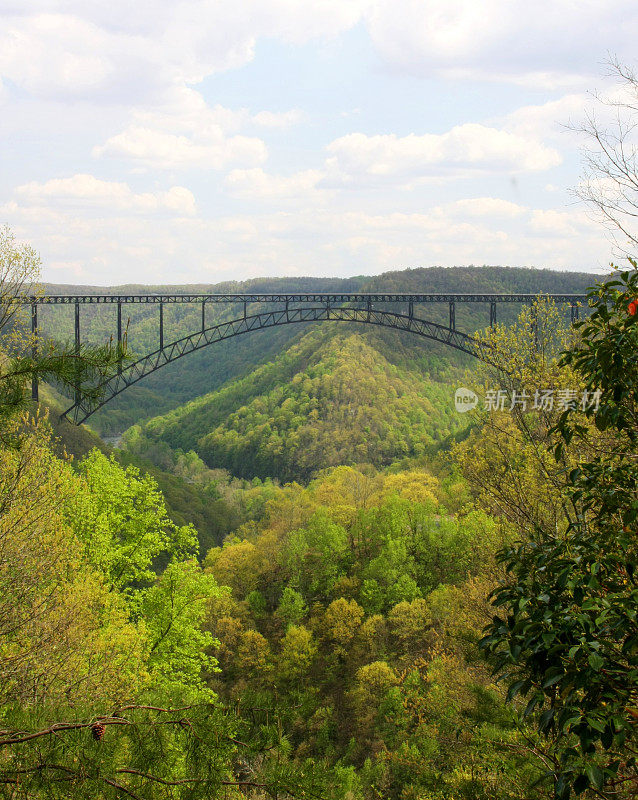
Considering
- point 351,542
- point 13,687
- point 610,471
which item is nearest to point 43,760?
point 610,471

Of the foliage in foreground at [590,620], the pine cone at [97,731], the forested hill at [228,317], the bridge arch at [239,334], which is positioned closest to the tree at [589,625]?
the foliage in foreground at [590,620]

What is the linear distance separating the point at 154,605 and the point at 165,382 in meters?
84.0

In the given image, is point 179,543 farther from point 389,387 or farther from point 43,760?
point 389,387

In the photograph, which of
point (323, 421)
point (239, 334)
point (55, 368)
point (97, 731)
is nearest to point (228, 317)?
point (323, 421)

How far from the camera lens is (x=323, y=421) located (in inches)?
2363

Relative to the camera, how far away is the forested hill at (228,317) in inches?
2672

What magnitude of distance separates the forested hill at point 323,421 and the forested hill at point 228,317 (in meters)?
5.09

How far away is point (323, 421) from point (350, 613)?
133 ft

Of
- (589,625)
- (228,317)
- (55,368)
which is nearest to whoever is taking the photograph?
(589,625)

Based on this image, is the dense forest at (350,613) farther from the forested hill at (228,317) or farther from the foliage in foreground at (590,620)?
the forested hill at (228,317)

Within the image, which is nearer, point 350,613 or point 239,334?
point 350,613

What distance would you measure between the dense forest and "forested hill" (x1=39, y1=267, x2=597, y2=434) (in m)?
32.8

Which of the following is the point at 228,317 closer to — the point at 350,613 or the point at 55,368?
the point at 350,613

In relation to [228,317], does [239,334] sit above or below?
below
